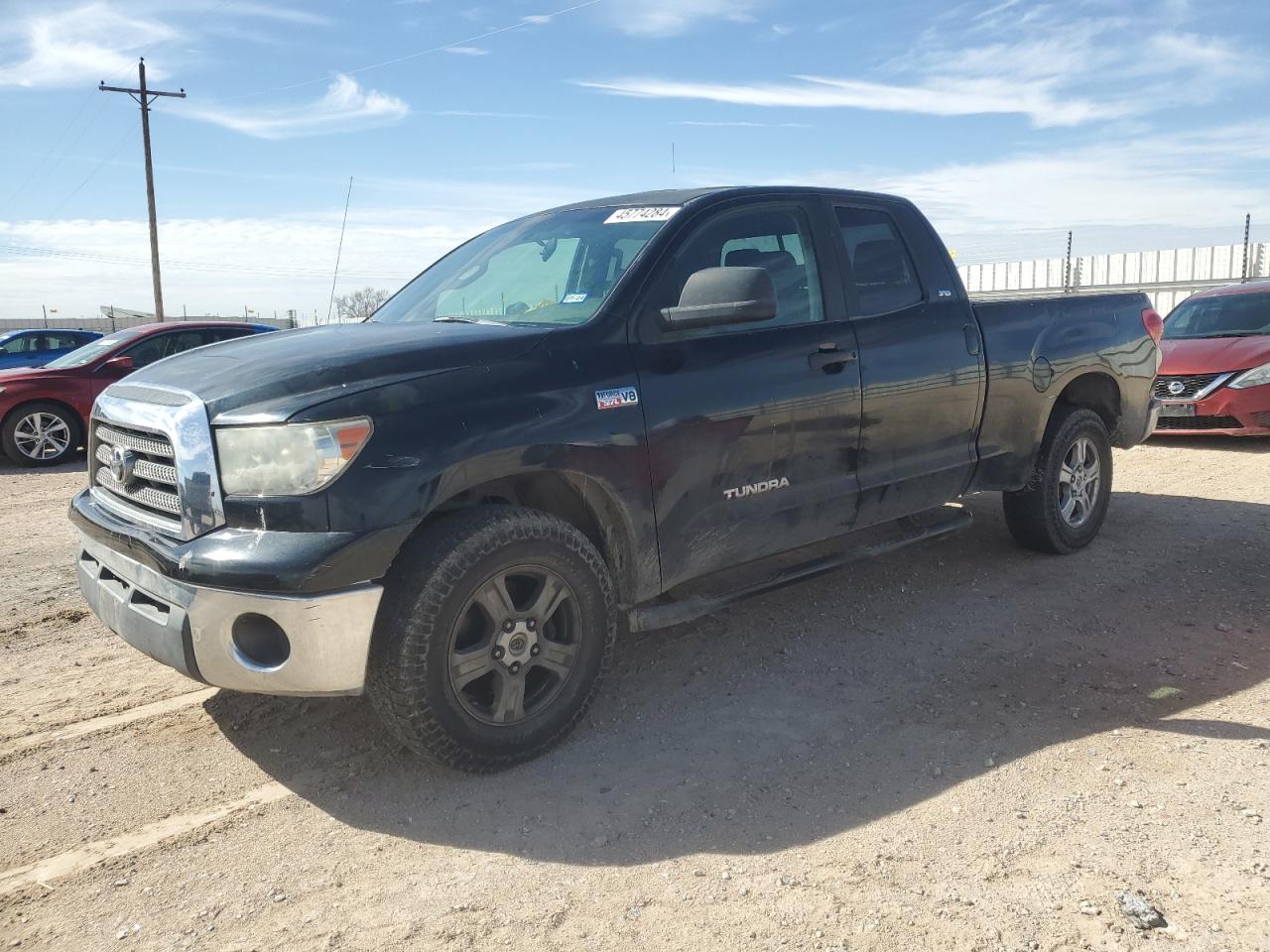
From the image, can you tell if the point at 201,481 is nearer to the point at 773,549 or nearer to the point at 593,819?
the point at 593,819

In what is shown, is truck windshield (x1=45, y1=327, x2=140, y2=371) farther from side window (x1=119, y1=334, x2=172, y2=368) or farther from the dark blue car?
the dark blue car

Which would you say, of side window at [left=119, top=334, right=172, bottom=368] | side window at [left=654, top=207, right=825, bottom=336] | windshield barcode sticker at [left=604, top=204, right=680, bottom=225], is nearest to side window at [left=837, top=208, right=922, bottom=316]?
Result: side window at [left=654, top=207, right=825, bottom=336]

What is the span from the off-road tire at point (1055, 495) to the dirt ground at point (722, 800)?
2.63 ft

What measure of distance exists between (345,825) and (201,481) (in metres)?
1.15

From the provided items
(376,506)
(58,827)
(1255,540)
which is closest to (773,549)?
(376,506)

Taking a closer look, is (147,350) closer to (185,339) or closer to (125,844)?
(185,339)

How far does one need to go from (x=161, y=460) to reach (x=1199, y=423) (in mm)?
9615

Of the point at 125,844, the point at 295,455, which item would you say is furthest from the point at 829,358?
the point at 125,844

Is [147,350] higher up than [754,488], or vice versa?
[147,350]

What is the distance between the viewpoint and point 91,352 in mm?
11227

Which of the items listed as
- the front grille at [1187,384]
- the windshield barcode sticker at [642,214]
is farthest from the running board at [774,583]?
the front grille at [1187,384]

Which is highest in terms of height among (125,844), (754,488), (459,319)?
(459,319)

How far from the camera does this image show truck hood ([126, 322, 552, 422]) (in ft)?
9.95

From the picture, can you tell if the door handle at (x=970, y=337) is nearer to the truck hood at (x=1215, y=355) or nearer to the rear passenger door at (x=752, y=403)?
the rear passenger door at (x=752, y=403)
